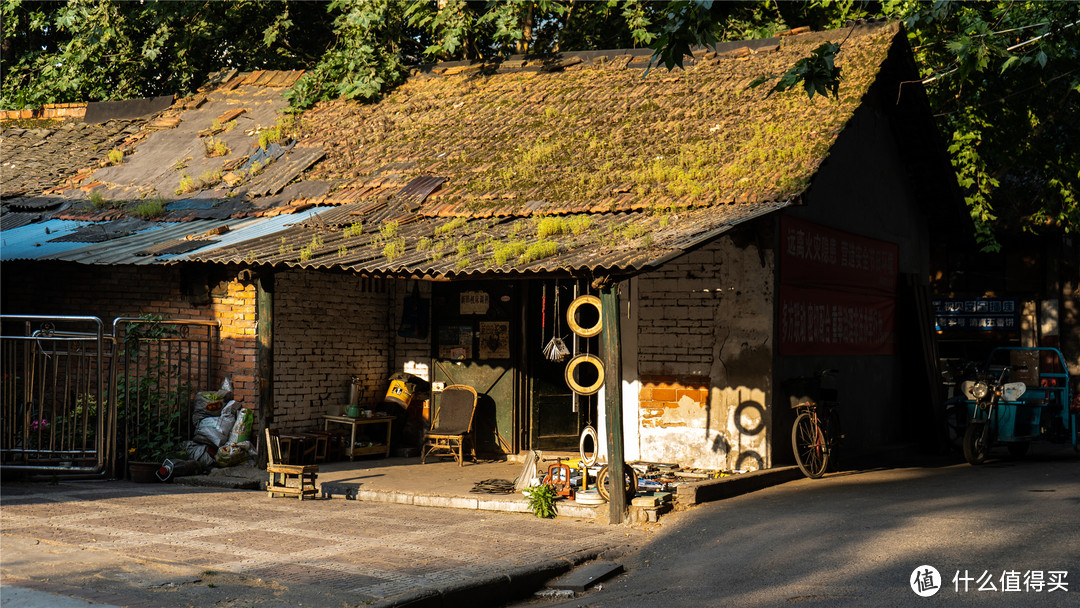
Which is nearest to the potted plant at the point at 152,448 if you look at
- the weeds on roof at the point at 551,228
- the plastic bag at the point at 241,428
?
the plastic bag at the point at 241,428

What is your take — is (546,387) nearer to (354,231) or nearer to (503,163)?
(503,163)

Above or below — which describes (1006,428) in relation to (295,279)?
below

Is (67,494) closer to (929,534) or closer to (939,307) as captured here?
(929,534)

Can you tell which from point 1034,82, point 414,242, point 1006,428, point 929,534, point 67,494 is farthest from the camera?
point 1034,82

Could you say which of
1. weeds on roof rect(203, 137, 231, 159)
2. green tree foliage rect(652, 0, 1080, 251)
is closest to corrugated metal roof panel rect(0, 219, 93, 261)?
weeds on roof rect(203, 137, 231, 159)

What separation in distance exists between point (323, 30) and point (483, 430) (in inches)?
450

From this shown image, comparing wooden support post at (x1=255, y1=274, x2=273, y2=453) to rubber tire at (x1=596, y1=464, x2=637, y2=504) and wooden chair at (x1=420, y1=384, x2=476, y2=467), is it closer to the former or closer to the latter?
wooden chair at (x1=420, y1=384, x2=476, y2=467)

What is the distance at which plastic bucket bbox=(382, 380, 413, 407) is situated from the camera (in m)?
13.5

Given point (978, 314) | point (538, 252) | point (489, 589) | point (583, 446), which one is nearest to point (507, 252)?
point (538, 252)

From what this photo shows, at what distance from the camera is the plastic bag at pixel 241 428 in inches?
471

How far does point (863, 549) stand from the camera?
24.2ft

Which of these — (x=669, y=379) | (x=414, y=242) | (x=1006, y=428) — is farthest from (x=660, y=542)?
(x=1006, y=428)

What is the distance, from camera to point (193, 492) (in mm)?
10477

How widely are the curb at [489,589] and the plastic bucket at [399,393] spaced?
20.5 feet
